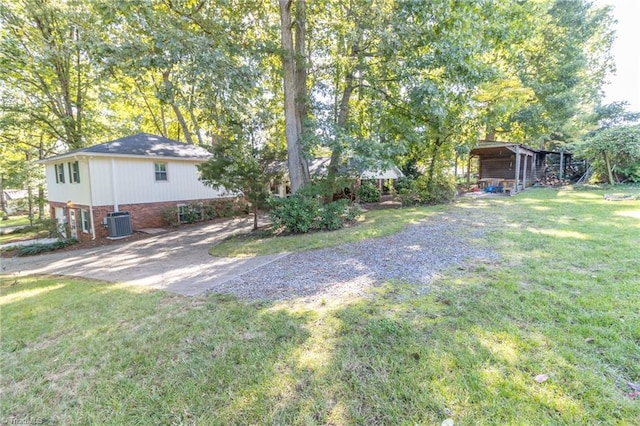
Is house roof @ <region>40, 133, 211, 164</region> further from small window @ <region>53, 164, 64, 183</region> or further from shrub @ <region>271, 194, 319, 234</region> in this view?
shrub @ <region>271, 194, 319, 234</region>

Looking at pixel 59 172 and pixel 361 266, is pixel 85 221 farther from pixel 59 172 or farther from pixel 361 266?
pixel 361 266

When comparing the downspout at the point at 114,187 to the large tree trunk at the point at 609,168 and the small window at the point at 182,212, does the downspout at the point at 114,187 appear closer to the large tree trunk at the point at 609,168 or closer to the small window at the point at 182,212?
the small window at the point at 182,212

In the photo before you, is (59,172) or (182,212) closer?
(59,172)

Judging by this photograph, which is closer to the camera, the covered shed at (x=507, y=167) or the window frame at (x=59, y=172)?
the window frame at (x=59, y=172)

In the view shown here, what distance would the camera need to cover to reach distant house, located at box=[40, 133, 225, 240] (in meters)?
12.9

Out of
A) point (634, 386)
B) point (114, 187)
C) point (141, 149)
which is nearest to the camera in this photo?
point (634, 386)

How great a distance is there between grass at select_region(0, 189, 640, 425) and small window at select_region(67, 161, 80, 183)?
11.4 metres

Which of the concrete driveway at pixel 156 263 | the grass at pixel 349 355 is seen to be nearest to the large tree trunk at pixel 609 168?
the grass at pixel 349 355

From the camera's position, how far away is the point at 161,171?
1511 centimetres

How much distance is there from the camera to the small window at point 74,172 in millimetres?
13766

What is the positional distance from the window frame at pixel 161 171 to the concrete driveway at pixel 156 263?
354 cm

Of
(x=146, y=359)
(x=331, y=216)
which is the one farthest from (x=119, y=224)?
(x=146, y=359)

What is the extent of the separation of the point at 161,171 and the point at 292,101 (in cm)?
883

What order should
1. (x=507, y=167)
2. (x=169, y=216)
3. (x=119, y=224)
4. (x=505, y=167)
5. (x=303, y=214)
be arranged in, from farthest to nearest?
(x=505, y=167) < (x=507, y=167) < (x=169, y=216) < (x=119, y=224) < (x=303, y=214)
